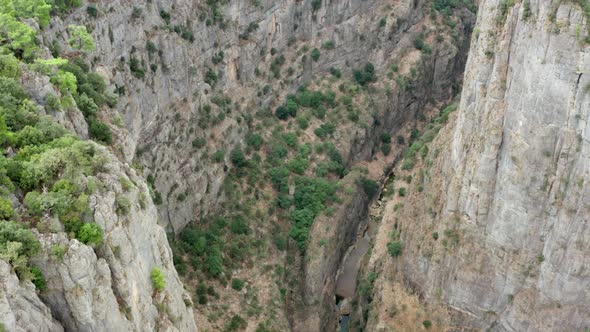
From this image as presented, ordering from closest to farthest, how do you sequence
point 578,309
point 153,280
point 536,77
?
1. point 153,280
2. point 536,77
3. point 578,309

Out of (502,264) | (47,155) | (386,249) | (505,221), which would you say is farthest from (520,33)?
(47,155)

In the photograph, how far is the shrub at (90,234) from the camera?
90.9ft

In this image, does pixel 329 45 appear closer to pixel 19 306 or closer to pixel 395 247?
pixel 395 247

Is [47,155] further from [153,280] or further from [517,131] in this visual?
[517,131]

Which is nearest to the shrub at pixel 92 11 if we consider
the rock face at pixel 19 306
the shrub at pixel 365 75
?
the rock face at pixel 19 306

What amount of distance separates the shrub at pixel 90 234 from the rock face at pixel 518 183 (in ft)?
122

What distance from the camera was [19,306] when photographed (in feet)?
79.5

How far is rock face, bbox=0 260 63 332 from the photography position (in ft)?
76.3

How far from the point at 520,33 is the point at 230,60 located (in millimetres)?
34491

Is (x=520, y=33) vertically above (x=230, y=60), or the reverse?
(x=520, y=33)

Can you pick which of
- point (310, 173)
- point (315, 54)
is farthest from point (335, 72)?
point (310, 173)

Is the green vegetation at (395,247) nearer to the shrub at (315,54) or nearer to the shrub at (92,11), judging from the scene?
the shrub at (315,54)

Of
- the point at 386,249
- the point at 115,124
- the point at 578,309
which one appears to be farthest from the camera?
the point at 386,249

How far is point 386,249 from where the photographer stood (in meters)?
72.4
